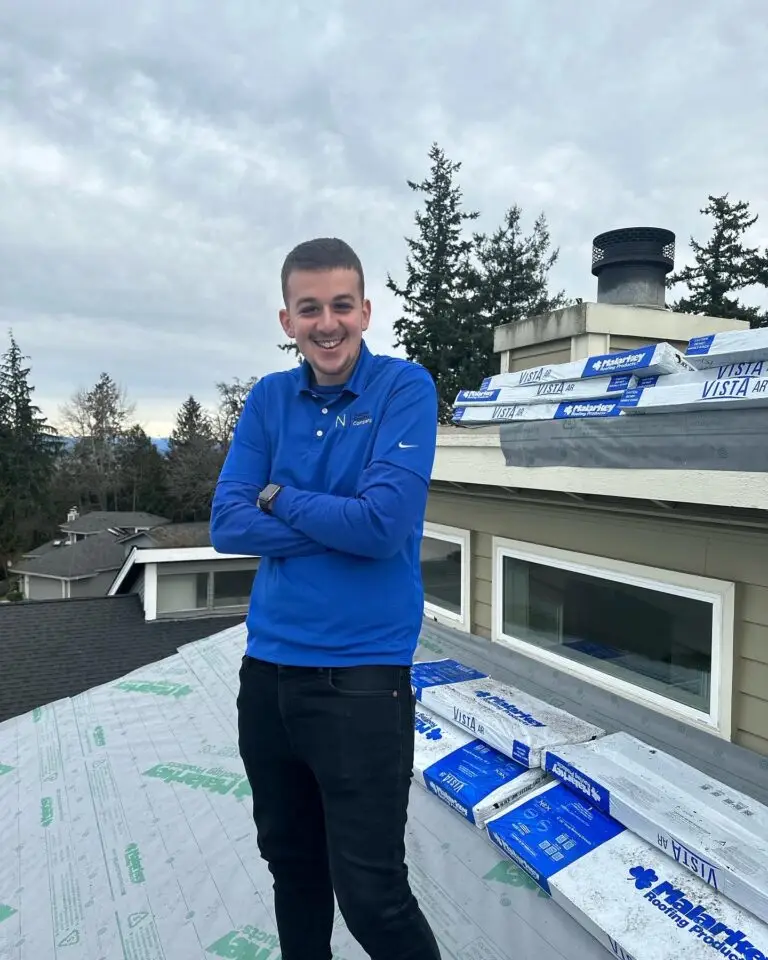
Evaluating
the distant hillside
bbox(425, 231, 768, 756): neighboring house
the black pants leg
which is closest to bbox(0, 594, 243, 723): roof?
bbox(425, 231, 768, 756): neighboring house

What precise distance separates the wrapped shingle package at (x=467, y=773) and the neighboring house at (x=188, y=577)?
8.56 m

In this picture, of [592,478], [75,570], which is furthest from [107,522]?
[592,478]

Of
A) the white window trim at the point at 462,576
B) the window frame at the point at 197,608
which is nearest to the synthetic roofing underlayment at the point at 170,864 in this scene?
the white window trim at the point at 462,576

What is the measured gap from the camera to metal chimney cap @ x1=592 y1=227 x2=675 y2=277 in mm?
5543

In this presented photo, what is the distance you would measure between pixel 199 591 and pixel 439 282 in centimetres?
1662

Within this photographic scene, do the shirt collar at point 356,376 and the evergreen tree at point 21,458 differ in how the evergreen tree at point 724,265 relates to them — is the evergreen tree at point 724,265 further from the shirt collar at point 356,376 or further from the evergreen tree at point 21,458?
the evergreen tree at point 21,458

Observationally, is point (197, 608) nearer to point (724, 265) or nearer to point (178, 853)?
point (178, 853)

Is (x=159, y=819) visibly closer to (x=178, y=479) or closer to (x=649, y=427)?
(x=649, y=427)

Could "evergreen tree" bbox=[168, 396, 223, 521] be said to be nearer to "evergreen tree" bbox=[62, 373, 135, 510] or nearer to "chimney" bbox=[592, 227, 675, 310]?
"evergreen tree" bbox=[62, 373, 135, 510]

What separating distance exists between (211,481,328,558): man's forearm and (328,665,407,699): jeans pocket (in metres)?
0.27

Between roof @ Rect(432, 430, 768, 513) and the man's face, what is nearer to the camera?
the man's face

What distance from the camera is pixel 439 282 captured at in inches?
952

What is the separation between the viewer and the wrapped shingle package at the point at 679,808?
1.90 meters

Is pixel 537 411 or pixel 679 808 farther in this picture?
pixel 537 411
